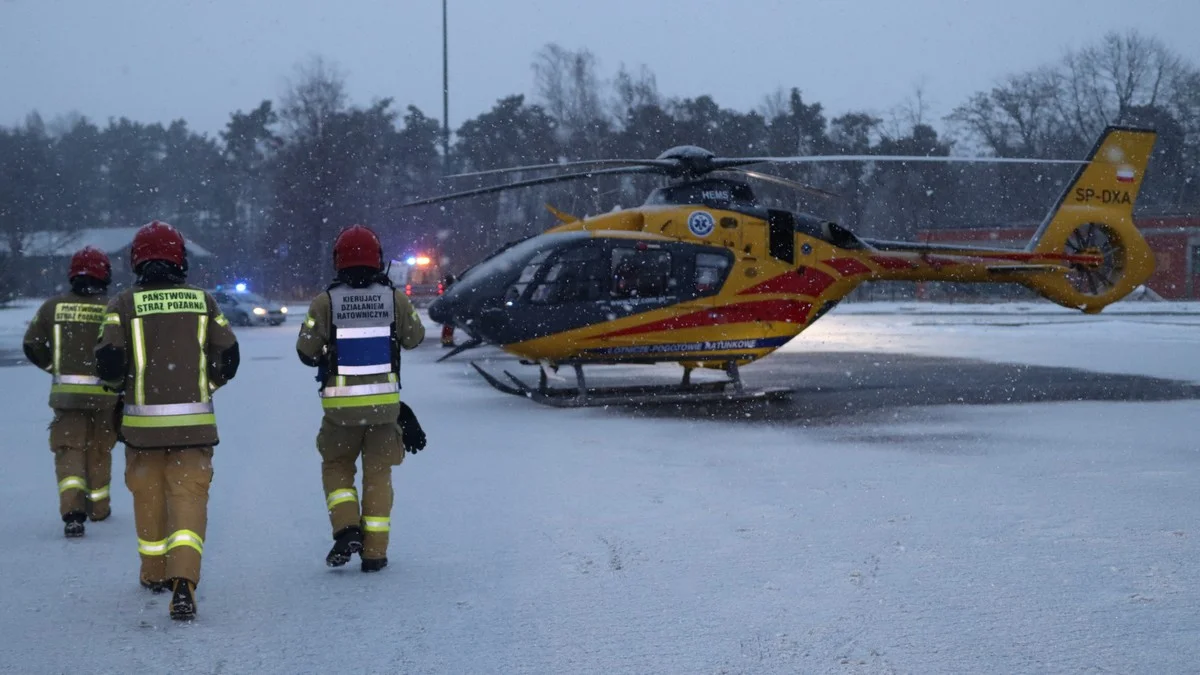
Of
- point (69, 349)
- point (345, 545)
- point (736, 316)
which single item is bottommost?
point (345, 545)

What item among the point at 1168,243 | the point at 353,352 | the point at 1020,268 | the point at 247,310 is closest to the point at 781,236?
the point at 1020,268

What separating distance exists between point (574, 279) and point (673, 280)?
1.22 m

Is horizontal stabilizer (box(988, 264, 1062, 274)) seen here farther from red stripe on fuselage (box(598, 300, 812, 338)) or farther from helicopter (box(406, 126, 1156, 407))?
red stripe on fuselage (box(598, 300, 812, 338))

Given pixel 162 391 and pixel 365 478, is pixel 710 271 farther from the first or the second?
pixel 162 391

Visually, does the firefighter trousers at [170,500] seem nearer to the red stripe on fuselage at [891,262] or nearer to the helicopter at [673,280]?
the helicopter at [673,280]

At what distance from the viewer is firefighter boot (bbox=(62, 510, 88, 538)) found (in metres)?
6.21

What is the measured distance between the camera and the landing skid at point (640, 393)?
488 inches

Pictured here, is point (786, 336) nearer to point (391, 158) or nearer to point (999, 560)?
point (999, 560)

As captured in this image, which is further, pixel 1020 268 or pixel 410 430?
pixel 1020 268

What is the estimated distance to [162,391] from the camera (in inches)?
187

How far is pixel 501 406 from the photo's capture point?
12.7 m

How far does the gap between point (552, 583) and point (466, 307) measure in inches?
298

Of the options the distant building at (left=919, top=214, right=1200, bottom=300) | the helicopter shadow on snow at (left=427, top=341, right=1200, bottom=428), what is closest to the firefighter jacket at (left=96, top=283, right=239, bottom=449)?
the helicopter shadow on snow at (left=427, top=341, right=1200, bottom=428)

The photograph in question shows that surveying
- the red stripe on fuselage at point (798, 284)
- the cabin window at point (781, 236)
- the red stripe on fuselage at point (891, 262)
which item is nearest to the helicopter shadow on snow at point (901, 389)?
the red stripe on fuselage at point (798, 284)
